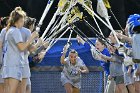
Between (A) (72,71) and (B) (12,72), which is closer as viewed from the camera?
(B) (12,72)

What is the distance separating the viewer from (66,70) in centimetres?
1574

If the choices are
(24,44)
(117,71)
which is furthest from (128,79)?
(24,44)

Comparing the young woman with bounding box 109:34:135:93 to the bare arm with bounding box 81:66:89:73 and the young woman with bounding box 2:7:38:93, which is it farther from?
the young woman with bounding box 2:7:38:93

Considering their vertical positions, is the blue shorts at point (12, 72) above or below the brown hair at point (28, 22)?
below

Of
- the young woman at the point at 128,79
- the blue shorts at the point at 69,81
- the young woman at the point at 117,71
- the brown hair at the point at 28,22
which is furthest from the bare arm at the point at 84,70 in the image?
the brown hair at the point at 28,22

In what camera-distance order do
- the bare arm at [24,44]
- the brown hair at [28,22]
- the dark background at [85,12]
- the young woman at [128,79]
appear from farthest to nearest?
the dark background at [85,12] → the young woman at [128,79] → the brown hair at [28,22] → the bare arm at [24,44]

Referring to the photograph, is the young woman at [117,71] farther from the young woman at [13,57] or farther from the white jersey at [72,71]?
the young woman at [13,57]

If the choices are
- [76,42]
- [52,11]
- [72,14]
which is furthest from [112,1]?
[72,14]

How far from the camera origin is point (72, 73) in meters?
15.7

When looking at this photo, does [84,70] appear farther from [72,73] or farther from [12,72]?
[12,72]

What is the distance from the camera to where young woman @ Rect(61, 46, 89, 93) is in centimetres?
1565

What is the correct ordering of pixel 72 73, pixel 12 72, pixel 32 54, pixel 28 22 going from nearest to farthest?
pixel 12 72 < pixel 28 22 < pixel 32 54 < pixel 72 73

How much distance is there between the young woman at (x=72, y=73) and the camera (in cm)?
1565

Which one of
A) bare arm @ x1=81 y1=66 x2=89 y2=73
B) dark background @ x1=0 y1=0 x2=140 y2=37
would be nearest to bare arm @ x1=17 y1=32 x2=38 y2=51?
bare arm @ x1=81 y1=66 x2=89 y2=73
